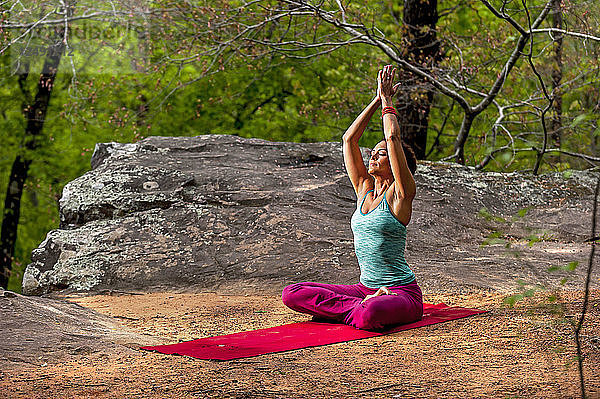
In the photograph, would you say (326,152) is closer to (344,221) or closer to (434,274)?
(344,221)

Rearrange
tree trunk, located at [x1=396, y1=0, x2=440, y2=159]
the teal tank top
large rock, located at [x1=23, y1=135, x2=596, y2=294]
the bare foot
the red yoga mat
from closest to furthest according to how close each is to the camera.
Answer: the red yoga mat < the bare foot < the teal tank top < large rock, located at [x1=23, y1=135, x2=596, y2=294] < tree trunk, located at [x1=396, y1=0, x2=440, y2=159]

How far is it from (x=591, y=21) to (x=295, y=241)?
19.1 ft

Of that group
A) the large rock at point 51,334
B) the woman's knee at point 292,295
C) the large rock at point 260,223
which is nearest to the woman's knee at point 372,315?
the woman's knee at point 292,295

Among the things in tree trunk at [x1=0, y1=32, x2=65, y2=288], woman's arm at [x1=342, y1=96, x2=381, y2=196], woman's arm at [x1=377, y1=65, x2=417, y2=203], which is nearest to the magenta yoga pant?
woman's arm at [x1=377, y1=65, x2=417, y2=203]

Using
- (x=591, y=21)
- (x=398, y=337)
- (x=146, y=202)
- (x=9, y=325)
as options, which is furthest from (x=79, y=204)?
(x=591, y=21)

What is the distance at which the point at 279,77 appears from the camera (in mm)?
16266

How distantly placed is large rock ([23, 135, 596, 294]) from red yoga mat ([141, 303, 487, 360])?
5.50 feet

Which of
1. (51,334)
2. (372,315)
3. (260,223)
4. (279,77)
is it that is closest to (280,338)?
(372,315)

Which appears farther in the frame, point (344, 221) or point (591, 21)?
point (591, 21)

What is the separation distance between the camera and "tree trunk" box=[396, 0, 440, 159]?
10109 millimetres

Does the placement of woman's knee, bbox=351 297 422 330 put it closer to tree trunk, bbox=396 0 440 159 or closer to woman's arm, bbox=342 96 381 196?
woman's arm, bbox=342 96 381 196

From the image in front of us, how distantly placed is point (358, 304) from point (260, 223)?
305 cm

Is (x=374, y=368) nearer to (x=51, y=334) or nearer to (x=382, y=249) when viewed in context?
(x=382, y=249)

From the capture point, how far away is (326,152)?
30.5 ft
